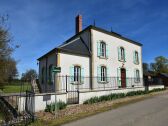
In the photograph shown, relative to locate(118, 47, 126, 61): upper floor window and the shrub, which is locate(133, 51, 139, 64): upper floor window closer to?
locate(118, 47, 126, 61): upper floor window

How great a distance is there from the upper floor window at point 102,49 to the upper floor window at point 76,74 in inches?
117

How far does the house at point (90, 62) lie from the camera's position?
52.3 feet

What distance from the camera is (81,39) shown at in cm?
1966

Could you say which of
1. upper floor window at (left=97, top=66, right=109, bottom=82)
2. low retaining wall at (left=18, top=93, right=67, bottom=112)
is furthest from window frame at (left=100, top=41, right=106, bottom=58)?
low retaining wall at (left=18, top=93, right=67, bottom=112)

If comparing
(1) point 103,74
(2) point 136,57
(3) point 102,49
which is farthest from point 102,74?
(2) point 136,57

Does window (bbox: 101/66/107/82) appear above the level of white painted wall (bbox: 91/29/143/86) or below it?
below

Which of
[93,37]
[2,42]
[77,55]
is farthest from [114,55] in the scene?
[2,42]

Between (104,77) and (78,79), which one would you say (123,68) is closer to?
(104,77)

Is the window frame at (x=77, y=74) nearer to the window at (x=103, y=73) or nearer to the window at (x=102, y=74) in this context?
the window at (x=102, y=74)

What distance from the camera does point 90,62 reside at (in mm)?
17953

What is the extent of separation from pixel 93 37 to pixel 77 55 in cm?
282

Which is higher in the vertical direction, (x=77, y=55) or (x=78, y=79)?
(x=77, y=55)

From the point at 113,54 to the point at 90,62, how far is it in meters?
3.92

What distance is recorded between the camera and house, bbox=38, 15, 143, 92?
15938mm
